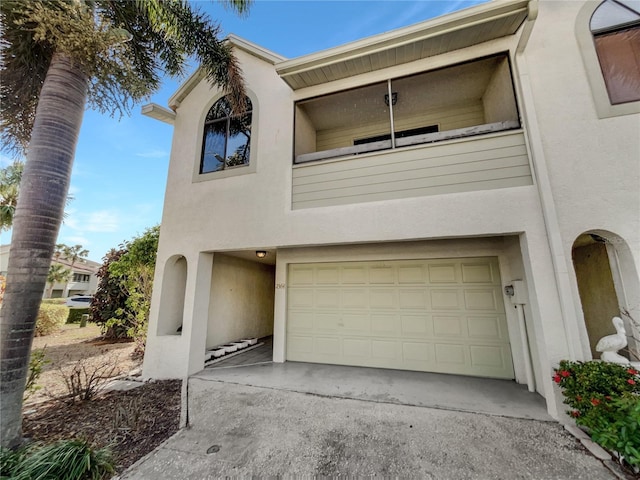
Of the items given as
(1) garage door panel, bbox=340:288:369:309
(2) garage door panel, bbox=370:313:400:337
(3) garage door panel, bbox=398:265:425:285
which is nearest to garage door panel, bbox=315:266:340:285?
(1) garage door panel, bbox=340:288:369:309

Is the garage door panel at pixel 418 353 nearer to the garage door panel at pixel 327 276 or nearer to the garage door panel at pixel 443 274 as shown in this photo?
the garage door panel at pixel 443 274

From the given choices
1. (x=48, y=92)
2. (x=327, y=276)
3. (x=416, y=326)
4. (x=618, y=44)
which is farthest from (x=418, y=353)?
(x=48, y=92)

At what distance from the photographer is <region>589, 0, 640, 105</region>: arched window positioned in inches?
181

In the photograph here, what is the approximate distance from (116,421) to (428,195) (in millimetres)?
6645

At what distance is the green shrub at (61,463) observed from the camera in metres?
2.83

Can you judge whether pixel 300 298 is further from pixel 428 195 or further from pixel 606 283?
pixel 606 283

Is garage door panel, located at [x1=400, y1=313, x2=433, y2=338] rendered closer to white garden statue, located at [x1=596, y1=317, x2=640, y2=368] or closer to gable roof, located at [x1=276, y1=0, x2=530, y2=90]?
white garden statue, located at [x1=596, y1=317, x2=640, y2=368]

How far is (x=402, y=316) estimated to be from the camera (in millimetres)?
6422

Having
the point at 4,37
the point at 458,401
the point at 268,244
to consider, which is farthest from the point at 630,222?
the point at 4,37

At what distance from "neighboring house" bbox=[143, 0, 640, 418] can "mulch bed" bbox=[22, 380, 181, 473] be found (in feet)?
4.01

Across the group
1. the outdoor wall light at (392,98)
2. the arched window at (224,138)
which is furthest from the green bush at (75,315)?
the outdoor wall light at (392,98)

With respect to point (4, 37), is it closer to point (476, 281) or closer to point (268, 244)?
point (268, 244)

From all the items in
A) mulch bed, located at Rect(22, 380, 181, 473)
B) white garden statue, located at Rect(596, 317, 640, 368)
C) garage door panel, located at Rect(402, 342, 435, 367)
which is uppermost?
white garden statue, located at Rect(596, 317, 640, 368)

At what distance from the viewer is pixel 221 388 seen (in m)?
5.41
